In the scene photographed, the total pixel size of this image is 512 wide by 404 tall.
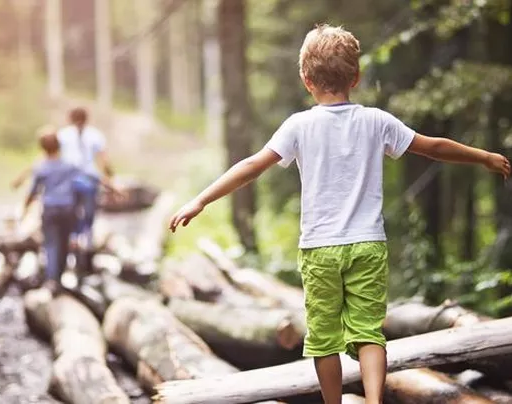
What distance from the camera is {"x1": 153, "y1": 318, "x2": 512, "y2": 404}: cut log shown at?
4738 millimetres

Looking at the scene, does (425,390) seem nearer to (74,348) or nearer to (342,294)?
(342,294)

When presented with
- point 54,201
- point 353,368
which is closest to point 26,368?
point 54,201

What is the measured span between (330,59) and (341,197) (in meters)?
0.63

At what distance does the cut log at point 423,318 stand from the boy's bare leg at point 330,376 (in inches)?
54.0

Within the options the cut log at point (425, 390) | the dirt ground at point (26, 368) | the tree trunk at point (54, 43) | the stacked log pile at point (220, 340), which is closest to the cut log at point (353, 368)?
the stacked log pile at point (220, 340)

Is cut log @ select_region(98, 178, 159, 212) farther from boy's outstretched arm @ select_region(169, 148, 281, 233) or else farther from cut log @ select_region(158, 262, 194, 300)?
boy's outstretched arm @ select_region(169, 148, 281, 233)

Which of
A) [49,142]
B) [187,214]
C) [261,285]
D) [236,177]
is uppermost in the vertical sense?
[236,177]

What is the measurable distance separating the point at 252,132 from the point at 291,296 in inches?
223

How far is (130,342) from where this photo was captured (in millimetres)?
6875

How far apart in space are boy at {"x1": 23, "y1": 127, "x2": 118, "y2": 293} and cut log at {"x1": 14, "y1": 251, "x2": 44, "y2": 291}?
3.37 ft

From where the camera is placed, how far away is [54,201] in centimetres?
931

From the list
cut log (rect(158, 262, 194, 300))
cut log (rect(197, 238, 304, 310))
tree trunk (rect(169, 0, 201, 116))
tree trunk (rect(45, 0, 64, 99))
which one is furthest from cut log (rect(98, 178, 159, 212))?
tree trunk (rect(169, 0, 201, 116))

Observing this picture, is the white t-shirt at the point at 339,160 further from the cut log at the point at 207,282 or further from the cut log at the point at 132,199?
the cut log at the point at 132,199

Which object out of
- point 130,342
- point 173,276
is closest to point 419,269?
point 173,276
